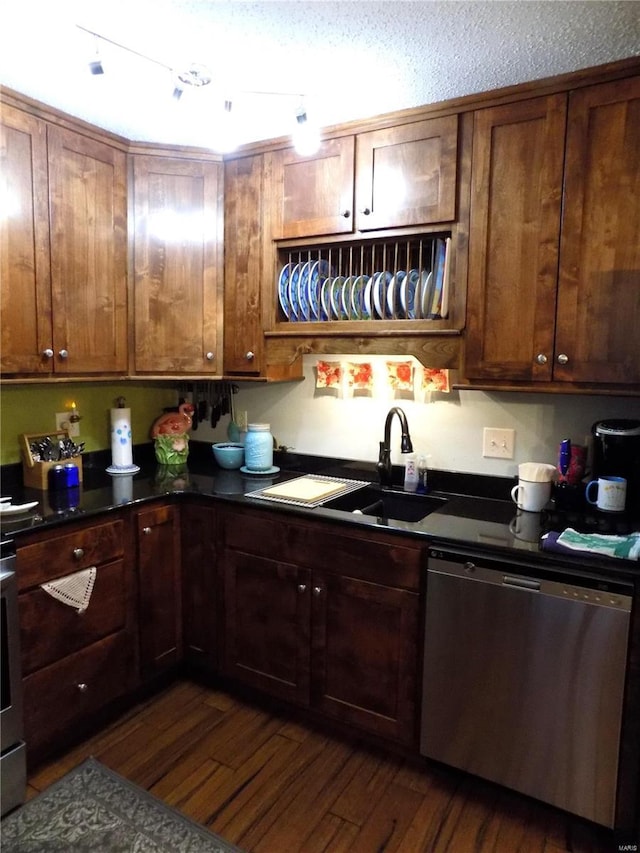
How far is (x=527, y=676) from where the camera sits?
1743 millimetres

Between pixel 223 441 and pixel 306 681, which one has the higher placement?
pixel 223 441

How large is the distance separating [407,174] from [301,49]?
1.94 feet

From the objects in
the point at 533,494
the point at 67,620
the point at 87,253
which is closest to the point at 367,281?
the point at 533,494

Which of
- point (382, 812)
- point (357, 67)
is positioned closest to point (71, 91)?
point (357, 67)

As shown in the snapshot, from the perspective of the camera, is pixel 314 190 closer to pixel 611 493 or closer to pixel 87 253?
pixel 87 253

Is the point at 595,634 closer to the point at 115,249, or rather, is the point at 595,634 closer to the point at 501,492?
the point at 501,492

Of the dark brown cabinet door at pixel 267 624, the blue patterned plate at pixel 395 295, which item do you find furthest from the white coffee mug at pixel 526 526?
the blue patterned plate at pixel 395 295

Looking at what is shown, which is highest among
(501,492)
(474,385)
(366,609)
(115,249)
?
(115,249)

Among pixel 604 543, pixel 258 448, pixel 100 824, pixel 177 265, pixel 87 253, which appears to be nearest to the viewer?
pixel 604 543

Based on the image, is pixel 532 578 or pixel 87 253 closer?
pixel 532 578

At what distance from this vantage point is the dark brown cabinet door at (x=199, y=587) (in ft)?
7.79

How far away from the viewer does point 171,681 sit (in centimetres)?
251

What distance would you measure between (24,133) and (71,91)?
23cm

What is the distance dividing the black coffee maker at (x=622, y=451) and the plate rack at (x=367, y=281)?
705mm
